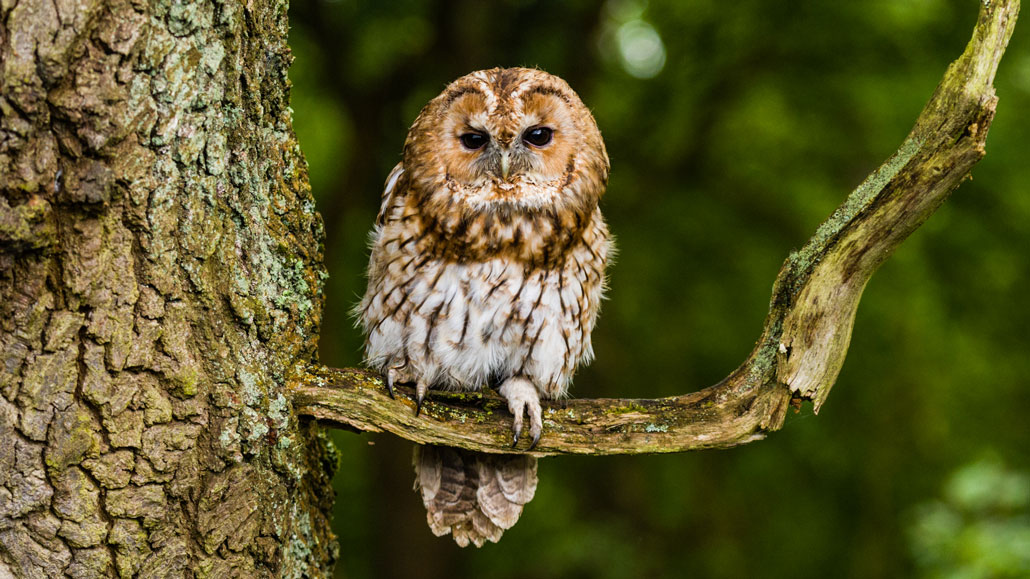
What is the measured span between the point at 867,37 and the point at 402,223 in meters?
3.65

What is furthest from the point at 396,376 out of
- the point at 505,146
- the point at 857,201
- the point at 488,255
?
the point at 857,201

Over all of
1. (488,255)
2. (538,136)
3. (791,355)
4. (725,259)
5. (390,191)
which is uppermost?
(725,259)

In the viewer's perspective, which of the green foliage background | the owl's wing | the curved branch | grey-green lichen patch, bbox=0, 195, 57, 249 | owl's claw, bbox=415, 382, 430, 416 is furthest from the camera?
the green foliage background

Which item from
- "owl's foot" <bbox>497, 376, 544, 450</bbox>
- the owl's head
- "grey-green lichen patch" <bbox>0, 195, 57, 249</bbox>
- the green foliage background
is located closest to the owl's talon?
"owl's foot" <bbox>497, 376, 544, 450</bbox>

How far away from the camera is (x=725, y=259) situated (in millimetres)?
6566

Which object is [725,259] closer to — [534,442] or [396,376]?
[396,376]

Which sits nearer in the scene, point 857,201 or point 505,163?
point 857,201

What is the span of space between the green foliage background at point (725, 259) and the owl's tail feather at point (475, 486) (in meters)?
1.77

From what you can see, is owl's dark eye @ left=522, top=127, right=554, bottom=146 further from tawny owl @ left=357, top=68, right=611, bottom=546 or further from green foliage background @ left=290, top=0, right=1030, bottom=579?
green foliage background @ left=290, top=0, right=1030, bottom=579

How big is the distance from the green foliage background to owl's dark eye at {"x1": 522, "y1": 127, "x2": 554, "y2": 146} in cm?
220

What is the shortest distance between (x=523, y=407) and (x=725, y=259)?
4854mm

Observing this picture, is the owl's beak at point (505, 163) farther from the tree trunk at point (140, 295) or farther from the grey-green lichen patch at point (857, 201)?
the grey-green lichen patch at point (857, 201)

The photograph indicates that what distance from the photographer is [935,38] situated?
Answer: 466 centimetres

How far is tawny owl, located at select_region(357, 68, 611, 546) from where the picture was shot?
223 cm
